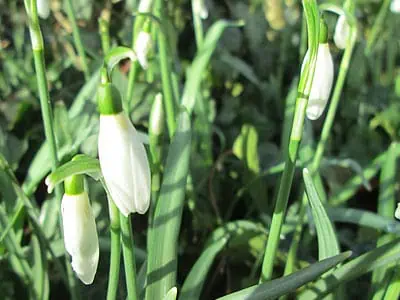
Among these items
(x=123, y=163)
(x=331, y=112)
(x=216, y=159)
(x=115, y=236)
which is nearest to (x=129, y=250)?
(x=115, y=236)

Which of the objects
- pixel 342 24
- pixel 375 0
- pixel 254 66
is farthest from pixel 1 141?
pixel 375 0

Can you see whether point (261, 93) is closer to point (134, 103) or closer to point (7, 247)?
point (134, 103)

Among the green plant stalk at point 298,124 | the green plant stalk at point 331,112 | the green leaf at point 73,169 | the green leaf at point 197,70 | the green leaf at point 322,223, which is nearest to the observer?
the green leaf at point 73,169

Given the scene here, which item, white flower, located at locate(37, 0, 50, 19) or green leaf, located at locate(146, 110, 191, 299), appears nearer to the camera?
green leaf, located at locate(146, 110, 191, 299)

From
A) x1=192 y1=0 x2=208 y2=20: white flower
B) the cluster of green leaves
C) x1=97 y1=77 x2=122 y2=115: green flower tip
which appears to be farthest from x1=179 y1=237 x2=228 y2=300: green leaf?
x1=192 y1=0 x2=208 y2=20: white flower

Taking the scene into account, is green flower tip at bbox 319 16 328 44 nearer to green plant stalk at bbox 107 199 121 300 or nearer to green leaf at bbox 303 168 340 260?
green leaf at bbox 303 168 340 260

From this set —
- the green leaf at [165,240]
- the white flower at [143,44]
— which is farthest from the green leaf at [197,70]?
the green leaf at [165,240]

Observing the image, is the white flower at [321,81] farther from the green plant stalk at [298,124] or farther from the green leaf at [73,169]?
the green leaf at [73,169]
